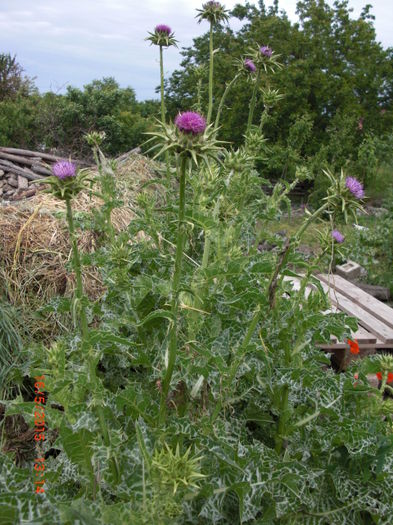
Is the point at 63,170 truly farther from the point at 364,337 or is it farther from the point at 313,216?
the point at 364,337

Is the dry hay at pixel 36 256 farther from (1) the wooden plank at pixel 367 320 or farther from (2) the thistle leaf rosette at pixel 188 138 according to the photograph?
(1) the wooden plank at pixel 367 320

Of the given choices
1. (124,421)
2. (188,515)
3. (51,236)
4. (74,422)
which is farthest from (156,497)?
(51,236)

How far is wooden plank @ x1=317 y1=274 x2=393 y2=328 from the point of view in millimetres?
3832

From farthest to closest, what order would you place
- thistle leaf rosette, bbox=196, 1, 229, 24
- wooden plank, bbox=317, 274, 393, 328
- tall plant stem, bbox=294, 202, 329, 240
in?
wooden plank, bbox=317, 274, 393, 328 → thistle leaf rosette, bbox=196, 1, 229, 24 → tall plant stem, bbox=294, 202, 329, 240

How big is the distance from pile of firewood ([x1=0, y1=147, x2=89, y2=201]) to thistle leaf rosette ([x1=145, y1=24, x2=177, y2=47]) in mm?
2841

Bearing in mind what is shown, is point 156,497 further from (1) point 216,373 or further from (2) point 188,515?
(1) point 216,373

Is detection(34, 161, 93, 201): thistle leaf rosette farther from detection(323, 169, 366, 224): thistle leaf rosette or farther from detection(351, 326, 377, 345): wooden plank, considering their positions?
detection(351, 326, 377, 345): wooden plank

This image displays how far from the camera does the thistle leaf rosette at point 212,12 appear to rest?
2432 millimetres

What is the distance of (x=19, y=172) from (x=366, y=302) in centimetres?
409

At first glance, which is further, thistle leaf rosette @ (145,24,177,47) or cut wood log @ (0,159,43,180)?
cut wood log @ (0,159,43,180)

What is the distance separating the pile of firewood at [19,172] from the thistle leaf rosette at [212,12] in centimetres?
302

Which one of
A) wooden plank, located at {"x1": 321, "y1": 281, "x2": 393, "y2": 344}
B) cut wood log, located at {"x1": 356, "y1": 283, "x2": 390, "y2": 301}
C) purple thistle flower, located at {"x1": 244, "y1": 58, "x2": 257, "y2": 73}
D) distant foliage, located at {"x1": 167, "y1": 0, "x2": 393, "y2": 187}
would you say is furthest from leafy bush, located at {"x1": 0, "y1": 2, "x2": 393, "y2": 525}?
distant foliage, located at {"x1": 167, "y1": 0, "x2": 393, "y2": 187}

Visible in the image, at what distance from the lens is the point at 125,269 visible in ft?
5.77

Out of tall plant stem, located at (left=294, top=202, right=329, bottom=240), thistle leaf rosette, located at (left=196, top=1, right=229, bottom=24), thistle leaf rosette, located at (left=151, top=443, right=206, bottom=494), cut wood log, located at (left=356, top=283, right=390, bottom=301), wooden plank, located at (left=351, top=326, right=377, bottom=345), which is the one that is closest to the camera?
thistle leaf rosette, located at (left=151, top=443, right=206, bottom=494)
